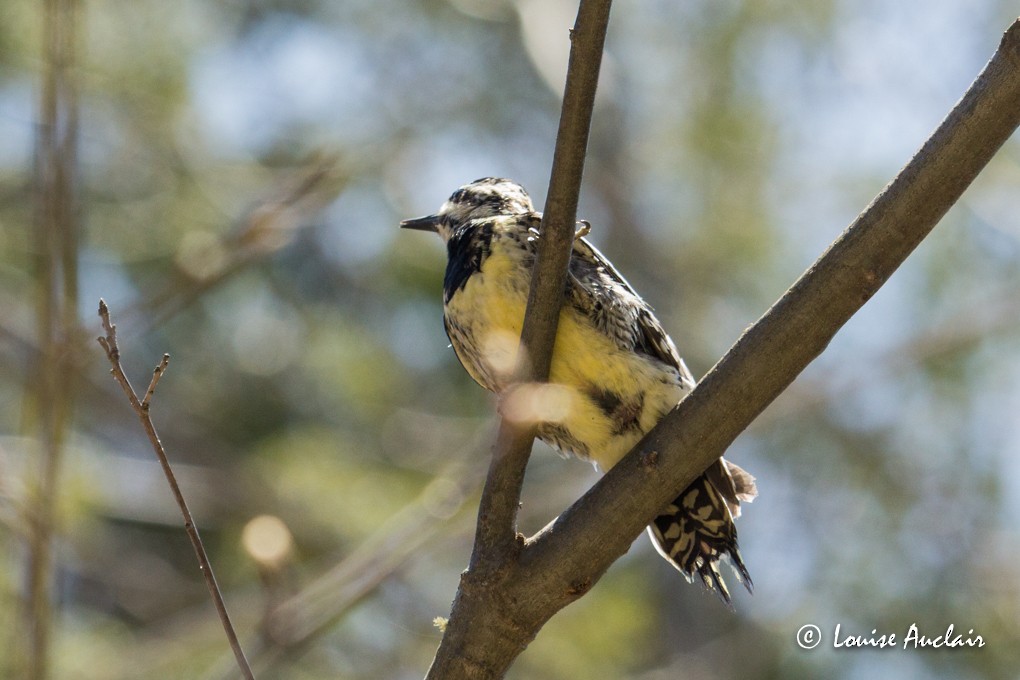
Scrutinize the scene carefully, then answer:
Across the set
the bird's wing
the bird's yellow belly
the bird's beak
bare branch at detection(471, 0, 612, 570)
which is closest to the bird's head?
the bird's beak

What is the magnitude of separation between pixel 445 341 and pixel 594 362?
161 inches

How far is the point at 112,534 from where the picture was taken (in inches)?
312

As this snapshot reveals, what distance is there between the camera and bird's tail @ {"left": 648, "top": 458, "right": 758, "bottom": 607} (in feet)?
10.4

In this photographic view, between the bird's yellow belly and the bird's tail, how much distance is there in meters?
0.26

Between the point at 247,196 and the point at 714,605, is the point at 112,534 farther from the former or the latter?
the point at 714,605

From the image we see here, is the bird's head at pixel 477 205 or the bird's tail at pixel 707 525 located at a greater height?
the bird's head at pixel 477 205

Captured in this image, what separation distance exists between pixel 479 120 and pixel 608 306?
17.2 feet

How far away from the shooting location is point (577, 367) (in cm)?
295

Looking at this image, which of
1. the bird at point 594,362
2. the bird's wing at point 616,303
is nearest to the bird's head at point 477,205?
the bird at point 594,362

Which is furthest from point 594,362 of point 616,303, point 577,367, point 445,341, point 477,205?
point 445,341

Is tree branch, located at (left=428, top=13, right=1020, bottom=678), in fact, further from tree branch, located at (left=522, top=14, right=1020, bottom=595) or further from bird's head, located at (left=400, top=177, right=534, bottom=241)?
bird's head, located at (left=400, top=177, right=534, bottom=241)

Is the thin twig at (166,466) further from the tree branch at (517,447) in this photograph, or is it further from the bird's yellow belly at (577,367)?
the bird's yellow belly at (577,367)

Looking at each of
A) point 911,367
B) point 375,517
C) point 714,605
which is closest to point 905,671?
point 714,605

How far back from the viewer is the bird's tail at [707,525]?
3170 mm
